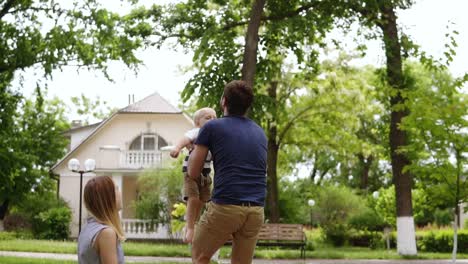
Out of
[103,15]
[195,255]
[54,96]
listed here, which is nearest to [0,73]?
[103,15]

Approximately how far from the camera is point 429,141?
48.0ft

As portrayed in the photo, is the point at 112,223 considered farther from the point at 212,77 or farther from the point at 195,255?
the point at 212,77

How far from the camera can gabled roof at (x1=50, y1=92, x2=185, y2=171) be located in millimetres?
39969

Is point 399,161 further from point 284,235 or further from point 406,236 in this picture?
point 284,235

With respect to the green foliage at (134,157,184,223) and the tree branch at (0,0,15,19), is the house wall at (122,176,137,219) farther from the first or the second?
the tree branch at (0,0,15,19)

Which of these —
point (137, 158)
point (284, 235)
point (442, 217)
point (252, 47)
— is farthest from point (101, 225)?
point (442, 217)

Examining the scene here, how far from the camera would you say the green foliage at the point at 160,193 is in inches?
1237

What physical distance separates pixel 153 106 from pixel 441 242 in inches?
737

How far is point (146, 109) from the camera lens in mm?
40344

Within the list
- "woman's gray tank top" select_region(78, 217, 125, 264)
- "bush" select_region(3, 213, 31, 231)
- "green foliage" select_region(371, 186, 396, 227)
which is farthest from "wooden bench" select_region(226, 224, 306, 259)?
"bush" select_region(3, 213, 31, 231)

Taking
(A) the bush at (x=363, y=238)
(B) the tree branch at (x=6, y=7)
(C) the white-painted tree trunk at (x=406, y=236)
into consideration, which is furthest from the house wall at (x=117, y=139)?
(B) the tree branch at (x=6, y=7)

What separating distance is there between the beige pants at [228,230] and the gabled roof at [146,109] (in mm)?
34252

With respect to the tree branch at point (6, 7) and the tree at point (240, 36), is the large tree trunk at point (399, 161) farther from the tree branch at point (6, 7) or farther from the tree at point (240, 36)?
the tree branch at point (6, 7)

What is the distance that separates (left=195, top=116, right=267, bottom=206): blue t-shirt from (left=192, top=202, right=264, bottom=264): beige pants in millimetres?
71
